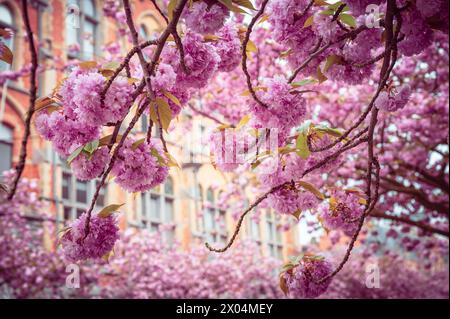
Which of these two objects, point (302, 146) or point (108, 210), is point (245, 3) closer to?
point (302, 146)

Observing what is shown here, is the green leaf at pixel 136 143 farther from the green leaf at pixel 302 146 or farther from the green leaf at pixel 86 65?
the green leaf at pixel 302 146

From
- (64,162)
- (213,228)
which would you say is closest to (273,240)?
(213,228)

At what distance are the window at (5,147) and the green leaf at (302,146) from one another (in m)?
8.52

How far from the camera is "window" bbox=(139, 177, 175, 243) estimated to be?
12281mm

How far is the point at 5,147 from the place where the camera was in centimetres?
938

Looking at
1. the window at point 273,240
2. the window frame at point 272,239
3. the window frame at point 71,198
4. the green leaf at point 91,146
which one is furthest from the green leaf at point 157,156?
the window at point 273,240

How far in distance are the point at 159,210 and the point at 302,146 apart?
11.2 meters

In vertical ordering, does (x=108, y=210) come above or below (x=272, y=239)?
below

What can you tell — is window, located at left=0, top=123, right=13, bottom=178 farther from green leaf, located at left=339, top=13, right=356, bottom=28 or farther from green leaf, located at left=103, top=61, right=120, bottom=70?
green leaf, located at left=339, top=13, right=356, bottom=28

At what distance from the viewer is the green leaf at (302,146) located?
6.28ft

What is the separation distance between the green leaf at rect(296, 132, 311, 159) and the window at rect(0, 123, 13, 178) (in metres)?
8.52

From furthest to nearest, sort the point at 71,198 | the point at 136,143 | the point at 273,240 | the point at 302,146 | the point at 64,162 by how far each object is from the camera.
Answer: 1. the point at 273,240
2. the point at 71,198
3. the point at 64,162
4. the point at 302,146
5. the point at 136,143

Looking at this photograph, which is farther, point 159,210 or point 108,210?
point 159,210
